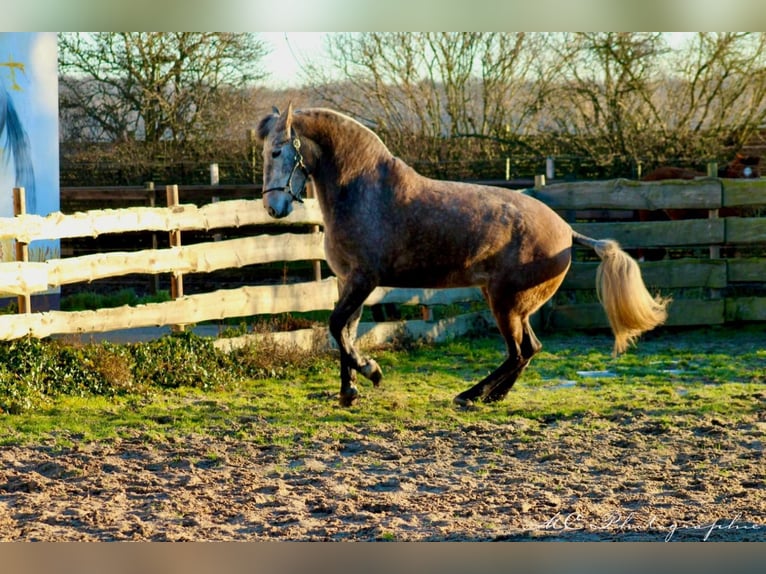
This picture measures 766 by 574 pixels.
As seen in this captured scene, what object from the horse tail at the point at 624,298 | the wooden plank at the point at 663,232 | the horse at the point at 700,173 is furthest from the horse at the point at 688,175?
the horse tail at the point at 624,298

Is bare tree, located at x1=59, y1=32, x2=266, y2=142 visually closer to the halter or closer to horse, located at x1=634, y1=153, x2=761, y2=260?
horse, located at x1=634, y1=153, x2=761, y2=260

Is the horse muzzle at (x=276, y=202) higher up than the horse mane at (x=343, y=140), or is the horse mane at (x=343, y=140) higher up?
the horse mane at (x=343, y=140)

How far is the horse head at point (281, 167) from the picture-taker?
5.64 meters

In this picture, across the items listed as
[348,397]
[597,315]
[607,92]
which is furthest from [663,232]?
[348,397]

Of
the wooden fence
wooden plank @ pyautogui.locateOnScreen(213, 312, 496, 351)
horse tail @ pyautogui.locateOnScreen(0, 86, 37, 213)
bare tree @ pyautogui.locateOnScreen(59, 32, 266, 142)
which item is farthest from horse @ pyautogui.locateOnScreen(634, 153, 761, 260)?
horse tail @ pyautogui.locateOnScreen(0, 86, 37, 213)

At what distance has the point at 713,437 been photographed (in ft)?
17.0

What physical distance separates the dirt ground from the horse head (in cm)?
129

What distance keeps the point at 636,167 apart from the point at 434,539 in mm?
8428

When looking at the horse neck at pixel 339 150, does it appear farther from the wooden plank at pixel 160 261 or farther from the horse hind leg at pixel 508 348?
the wooden plank at pixel 160 261

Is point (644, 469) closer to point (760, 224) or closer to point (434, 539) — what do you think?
point (434, 539)

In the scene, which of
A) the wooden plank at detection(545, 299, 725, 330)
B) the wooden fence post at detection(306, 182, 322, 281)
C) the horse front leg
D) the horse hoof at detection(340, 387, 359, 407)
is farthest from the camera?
the wooden plank at detection(545, 299, 725, 330)

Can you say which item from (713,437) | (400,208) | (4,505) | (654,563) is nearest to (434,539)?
(654,563)

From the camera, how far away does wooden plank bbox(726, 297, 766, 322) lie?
8.93 m

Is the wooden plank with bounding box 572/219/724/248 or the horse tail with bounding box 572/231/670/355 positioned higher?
the wooden plank with bounding box 572/219/724/248
